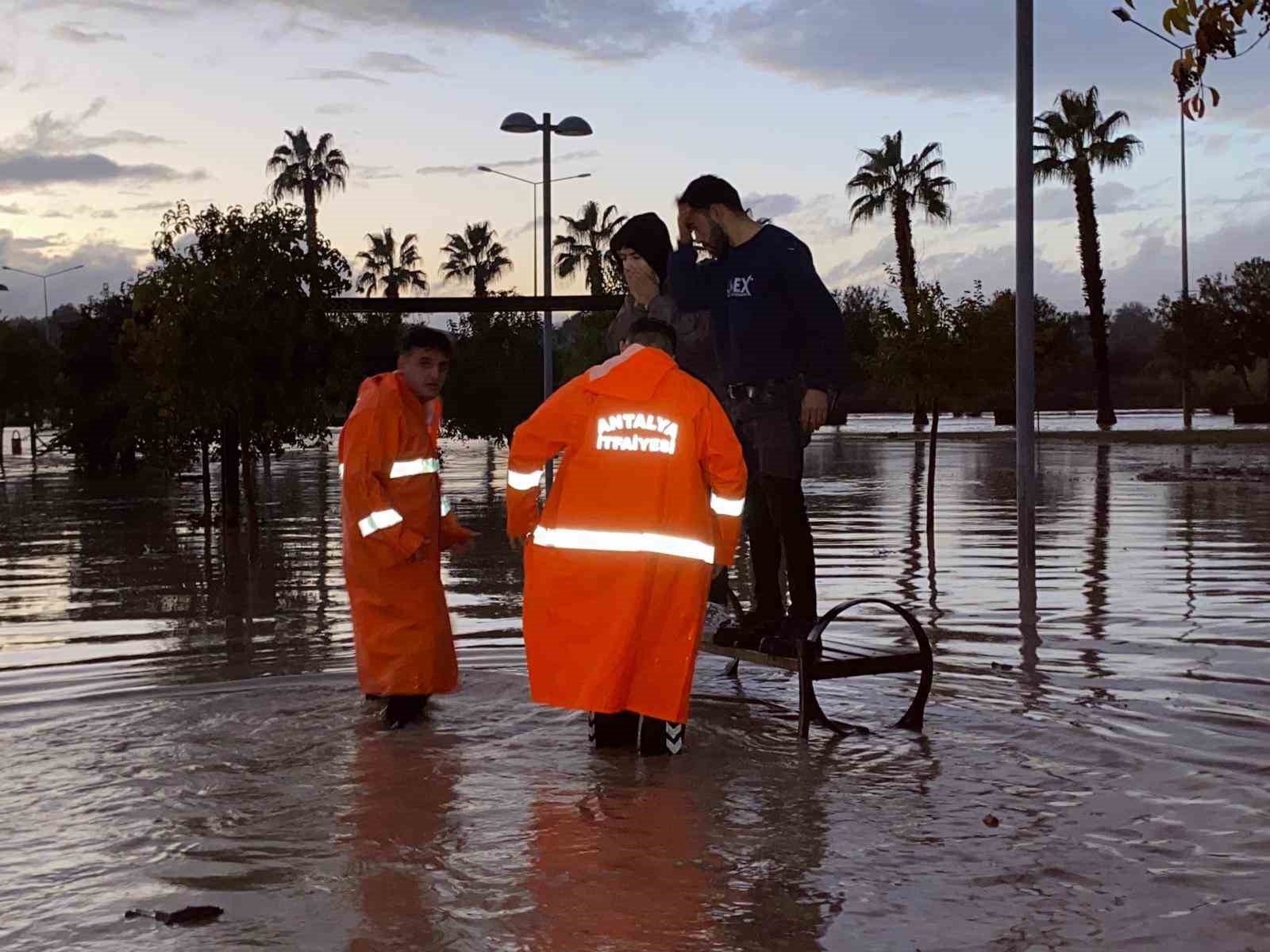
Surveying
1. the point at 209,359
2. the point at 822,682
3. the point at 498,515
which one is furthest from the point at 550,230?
the point at 822,682

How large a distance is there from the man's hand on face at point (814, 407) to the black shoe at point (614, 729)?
1.54 meters

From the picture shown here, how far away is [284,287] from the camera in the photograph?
2188 centimetres

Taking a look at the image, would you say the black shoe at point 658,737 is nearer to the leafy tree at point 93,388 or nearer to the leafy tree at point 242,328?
the leafy tree at point 242,328

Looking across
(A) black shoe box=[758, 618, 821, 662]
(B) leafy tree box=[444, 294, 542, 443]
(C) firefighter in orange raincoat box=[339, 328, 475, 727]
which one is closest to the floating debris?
(C) firefighter in orange raincoat box=[339, 328, 475, 727]

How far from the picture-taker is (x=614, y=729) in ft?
23.0

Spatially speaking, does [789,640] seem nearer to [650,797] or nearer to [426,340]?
[650,797]

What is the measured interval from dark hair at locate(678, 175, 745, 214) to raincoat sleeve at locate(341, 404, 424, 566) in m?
1.70

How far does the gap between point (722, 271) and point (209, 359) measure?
14850 mm

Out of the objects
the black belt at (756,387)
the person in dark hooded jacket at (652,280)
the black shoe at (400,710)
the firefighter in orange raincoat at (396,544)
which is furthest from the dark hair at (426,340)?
the black shoe at (400,710)

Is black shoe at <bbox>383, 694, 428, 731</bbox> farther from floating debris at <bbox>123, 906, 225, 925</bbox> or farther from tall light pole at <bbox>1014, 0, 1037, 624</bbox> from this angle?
tall light pole at <bbox>1014, 0, 1037, 624</bbox>

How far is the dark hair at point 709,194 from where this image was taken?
775 cm

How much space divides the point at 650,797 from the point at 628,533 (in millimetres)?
1113

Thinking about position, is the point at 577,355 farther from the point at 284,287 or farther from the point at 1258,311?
the point at 284,287

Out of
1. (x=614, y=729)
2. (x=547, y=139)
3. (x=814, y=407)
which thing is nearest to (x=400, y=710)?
(x=614, y=729)
